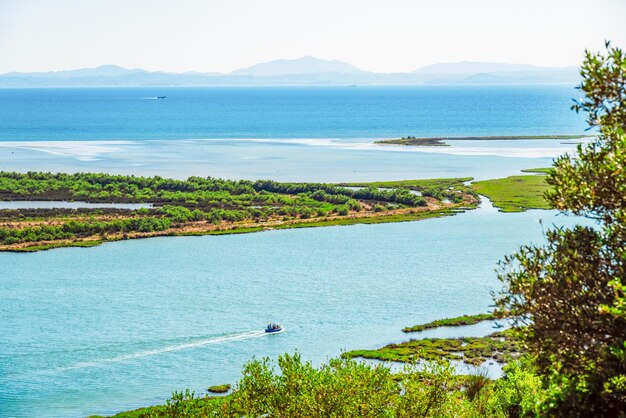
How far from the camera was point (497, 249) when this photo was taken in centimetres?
8544

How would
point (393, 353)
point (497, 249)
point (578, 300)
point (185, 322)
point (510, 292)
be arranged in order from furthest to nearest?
point (497, 249)
point (185, 322)
point (393, 353)
point (510, 292)
point (578, 300)

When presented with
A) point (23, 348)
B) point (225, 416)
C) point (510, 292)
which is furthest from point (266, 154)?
point (510, 292)

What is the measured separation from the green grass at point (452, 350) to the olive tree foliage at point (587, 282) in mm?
32966

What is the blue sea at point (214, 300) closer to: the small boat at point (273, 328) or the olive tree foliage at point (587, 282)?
the small boat at point (273, 328)

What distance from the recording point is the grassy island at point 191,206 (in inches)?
3765

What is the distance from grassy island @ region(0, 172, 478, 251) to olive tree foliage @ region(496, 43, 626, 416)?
7708 centimetres

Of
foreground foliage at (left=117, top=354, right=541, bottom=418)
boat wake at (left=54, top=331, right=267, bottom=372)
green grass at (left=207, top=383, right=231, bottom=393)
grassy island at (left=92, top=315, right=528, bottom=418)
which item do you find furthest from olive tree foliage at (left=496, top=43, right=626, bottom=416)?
boat wake at (left=54, top=331, right=267, bottom=372)

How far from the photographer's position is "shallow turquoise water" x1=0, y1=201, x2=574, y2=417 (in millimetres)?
50938

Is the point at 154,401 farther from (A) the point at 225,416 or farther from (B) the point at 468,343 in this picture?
(B) the point at 468,343

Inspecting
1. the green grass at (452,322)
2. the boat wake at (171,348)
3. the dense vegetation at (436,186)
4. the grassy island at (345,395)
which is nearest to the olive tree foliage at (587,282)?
the grassy island at (345,395)

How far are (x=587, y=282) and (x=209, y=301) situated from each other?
50.9 m

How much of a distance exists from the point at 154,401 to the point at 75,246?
154 feet

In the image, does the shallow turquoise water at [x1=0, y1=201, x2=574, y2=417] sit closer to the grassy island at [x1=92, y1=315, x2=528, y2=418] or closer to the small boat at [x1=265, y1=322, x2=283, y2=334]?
the small boat at [x1=265, y1=322, x2=283, y2=334]

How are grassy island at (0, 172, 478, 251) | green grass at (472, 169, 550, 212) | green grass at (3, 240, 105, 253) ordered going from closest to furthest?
green grass at (3, 240, 105, 253)
grassy island at (0, 172, 478, 251)
green grass at (472, 169, 550, 212)
